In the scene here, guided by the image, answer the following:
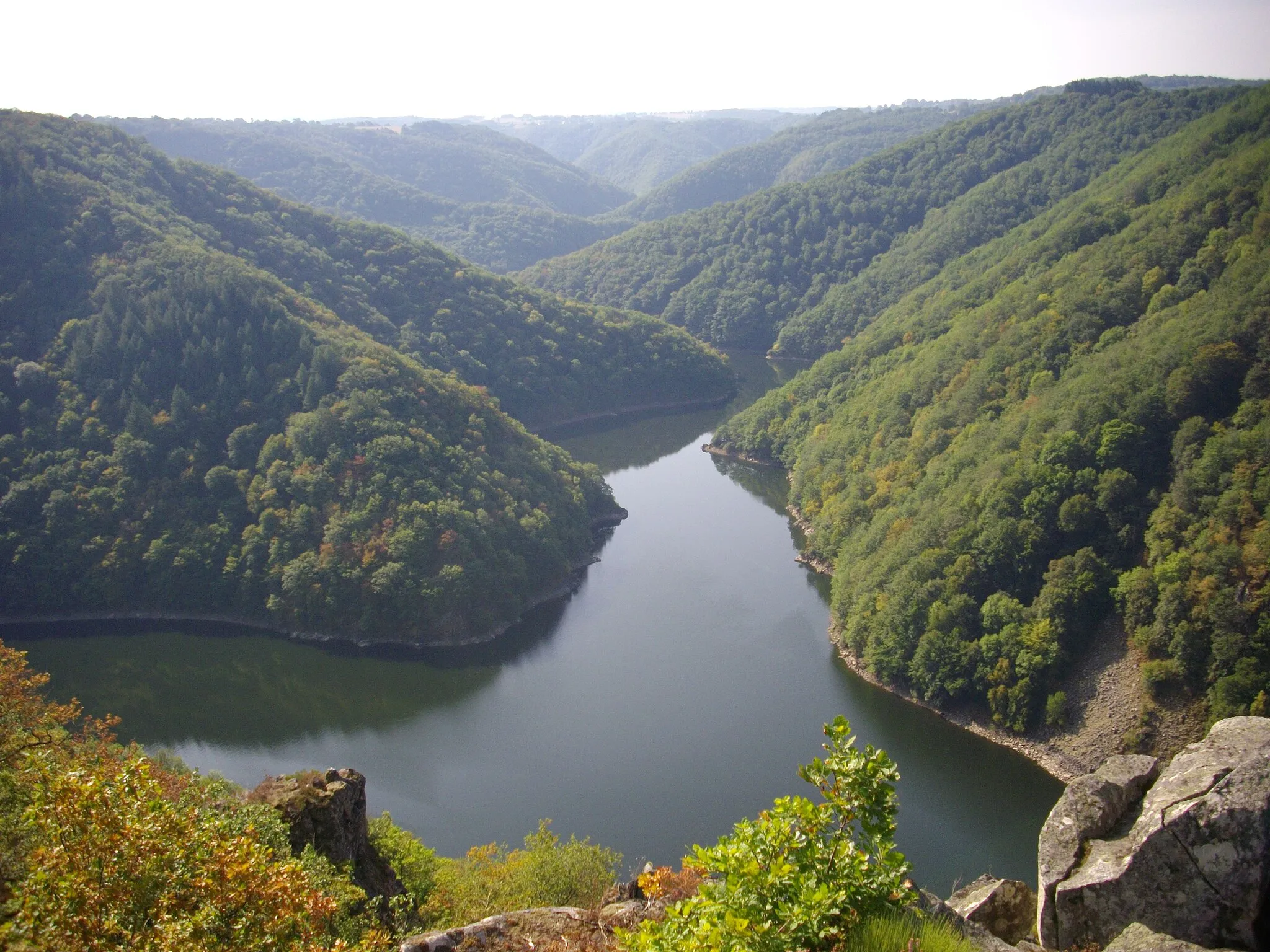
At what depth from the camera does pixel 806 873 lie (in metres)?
9.13

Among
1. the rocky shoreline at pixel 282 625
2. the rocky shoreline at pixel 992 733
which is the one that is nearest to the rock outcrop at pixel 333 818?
the rocky shoreline at pixel 992 733

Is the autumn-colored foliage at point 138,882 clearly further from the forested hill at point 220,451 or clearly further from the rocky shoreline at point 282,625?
the forested hill at point 220,451

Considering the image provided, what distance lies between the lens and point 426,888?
22547 mm

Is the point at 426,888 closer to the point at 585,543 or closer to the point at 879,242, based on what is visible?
the point at 585,543

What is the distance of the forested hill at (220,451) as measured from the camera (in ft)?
181

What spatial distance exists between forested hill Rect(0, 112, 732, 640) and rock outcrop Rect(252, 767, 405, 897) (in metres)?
32.3

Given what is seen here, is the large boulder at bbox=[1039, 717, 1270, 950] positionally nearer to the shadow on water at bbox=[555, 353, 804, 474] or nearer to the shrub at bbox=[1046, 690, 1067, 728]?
the shrub at bbox=[1046, 690, 1067, 728]

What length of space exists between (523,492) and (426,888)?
41.3 m

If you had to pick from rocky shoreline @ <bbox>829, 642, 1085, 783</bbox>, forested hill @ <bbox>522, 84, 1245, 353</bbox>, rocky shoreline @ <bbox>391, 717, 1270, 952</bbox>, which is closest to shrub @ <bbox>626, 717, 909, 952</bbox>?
rocky shoreline @ <bbox>391, 717, 1270, 952</bbox>

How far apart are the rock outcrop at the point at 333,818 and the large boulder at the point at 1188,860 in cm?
1369

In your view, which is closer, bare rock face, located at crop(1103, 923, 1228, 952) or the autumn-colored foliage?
the autumn-colored foliage

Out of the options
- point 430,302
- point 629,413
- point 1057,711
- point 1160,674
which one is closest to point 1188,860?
point 1160,674

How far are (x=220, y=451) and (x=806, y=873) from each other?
200 feet

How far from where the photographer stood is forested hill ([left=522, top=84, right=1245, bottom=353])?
392ft
